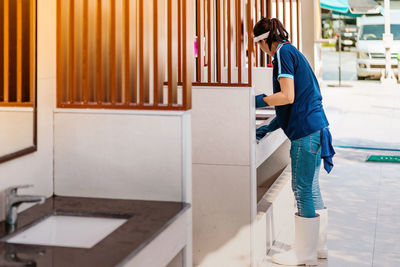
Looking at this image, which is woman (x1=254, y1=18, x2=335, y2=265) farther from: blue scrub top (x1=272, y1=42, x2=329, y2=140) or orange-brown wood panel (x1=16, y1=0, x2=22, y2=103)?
orange-brown wood panel (x1=16, y1=0, x2=22, y2=103)

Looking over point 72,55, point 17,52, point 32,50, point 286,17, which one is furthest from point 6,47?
point 286,17

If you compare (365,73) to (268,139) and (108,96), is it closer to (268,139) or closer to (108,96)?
(268,139)

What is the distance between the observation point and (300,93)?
4531 mm

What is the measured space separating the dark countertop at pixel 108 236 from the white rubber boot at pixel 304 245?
166cm

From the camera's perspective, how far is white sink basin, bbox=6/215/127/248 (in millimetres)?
2893

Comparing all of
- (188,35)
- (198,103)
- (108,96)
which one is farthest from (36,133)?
(198,103)

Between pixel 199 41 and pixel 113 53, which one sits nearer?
pixel 113 53

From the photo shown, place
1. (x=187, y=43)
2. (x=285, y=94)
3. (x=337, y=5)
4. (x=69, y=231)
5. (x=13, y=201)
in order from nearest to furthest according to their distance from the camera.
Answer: (x=13, y=201) → (x=69, y=231) → (x=187, y=43) → (x=285, y=94) → (x=337, y=5)

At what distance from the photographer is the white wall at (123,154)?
331 centimetres

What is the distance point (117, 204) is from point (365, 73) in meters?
16.7

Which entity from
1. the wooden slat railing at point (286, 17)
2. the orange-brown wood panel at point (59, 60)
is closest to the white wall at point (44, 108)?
the orange-brown wood panel at point (59, 60)

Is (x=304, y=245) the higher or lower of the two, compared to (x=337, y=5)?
lower

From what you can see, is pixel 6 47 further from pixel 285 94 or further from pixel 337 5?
pixel 337 5

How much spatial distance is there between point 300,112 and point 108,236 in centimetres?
208
